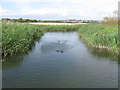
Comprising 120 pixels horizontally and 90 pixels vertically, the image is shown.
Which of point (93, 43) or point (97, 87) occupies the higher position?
point (93, 43)

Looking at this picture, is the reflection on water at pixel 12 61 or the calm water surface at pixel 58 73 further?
the reflection on water at pixel 12 61

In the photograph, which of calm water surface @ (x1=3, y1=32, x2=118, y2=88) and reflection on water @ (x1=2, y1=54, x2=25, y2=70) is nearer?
calm water surface @ (x1=3, y1=32, x2=118, y2=88)

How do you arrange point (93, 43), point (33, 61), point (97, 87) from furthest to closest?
point (93, 43), point (33, 61), point (97, 87)

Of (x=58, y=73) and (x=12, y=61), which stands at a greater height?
(x=12, y=61)

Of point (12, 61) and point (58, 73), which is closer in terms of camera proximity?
point (58, 73)

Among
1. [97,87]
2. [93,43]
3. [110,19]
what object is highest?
[110,19]

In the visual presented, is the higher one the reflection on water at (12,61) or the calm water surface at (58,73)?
the reflection on water at (12,61)

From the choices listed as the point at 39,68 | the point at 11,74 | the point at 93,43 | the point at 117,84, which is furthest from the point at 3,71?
→ the point at 93,43

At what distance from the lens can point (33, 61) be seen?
876cm

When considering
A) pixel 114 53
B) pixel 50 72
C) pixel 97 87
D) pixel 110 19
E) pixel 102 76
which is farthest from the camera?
pixel 110 19

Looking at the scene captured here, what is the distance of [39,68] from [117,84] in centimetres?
308

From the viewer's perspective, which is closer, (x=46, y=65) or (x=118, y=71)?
(x=118, y=71)

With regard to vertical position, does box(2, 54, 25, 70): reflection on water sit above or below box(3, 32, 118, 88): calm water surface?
above

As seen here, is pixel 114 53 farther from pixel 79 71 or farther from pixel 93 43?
pixel 79 71
